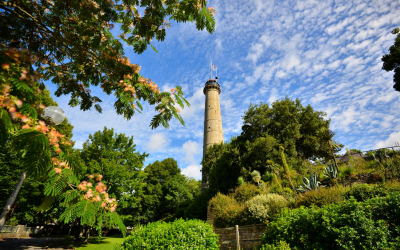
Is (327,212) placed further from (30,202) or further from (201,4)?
(30,202)

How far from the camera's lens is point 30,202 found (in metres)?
19.0

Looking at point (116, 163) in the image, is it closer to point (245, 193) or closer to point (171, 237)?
point (245, 193)

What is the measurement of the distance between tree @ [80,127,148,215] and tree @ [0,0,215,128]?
11.9 meters

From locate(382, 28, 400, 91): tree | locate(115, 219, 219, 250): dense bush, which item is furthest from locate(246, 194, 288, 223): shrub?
locate(382, 28, 400, 91): tree

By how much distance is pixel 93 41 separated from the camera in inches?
137

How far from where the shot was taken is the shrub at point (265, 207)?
8.30 metres

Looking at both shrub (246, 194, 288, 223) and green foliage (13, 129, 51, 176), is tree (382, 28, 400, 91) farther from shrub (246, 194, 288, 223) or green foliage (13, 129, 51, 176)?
green foliage (13, 129, 51, 176)

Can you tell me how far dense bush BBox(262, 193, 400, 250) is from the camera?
3781 millimetres

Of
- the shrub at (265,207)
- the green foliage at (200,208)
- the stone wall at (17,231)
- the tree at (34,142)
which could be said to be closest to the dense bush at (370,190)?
the shrub at (265,207)

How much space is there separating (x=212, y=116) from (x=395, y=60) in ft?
75.4

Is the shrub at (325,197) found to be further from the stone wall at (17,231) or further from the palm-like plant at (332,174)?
the stone wall at (17,231)

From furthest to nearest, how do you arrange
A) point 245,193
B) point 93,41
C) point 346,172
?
point 245,193, point 346,172, point 93,41

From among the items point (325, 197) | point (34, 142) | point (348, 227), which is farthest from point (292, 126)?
point (34, 142)

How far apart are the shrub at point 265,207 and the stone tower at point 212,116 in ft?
68.7
